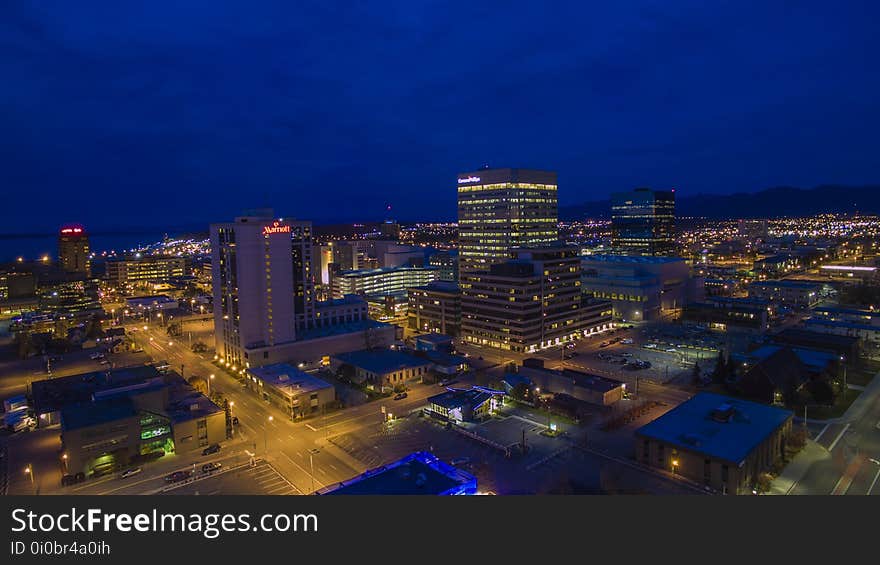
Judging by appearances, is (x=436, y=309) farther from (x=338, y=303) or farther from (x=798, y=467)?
(x=798, y=467)

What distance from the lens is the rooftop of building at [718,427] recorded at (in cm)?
2788

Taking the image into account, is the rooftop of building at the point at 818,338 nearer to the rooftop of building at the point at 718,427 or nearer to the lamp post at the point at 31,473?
the rooftop of building at the point at 718,427

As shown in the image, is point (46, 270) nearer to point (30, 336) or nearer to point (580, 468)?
point (30, 336)

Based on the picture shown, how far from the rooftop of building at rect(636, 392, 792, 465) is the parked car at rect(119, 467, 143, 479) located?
30080 mm

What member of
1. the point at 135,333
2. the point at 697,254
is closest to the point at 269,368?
the point at 135,333

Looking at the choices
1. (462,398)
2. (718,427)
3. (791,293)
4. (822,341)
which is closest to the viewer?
(718,427)

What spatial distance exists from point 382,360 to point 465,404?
13.4m

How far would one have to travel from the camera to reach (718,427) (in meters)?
30.4

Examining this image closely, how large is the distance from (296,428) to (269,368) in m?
11.1

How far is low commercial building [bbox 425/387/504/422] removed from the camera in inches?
1460

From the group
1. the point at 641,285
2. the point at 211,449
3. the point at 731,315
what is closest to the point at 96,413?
the point at 211,449

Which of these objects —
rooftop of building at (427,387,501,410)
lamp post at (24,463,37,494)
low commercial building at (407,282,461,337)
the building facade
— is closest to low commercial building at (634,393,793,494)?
rooftop of building at (427,387,501,410)

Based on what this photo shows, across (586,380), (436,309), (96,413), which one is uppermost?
(436,309)

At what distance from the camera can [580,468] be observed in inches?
1152
